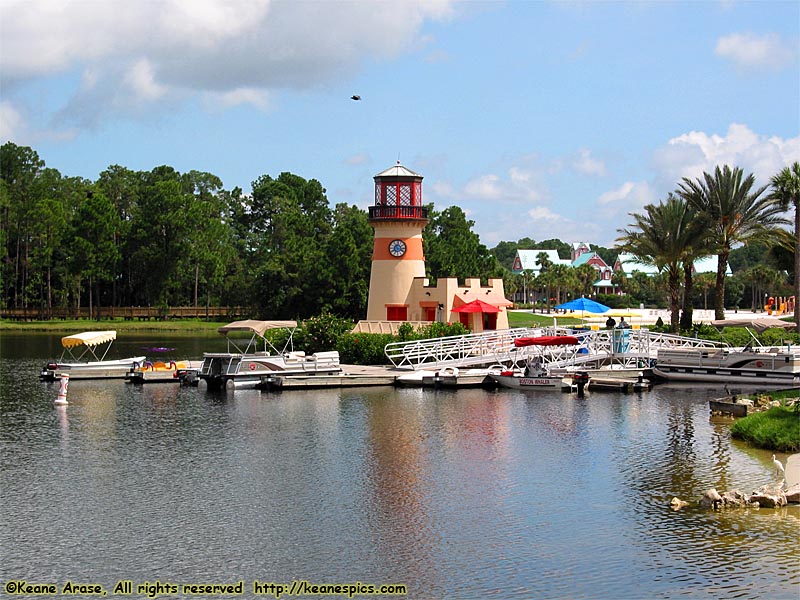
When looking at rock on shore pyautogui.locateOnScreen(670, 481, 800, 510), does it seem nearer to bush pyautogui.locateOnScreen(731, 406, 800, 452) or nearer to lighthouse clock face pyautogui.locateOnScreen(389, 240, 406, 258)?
bush pyautogui.locateOnScreen(731, 406, 800, 452)

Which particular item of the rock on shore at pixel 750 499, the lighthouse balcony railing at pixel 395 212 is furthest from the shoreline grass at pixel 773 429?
the lighthouse balcony railing at pixel 395 212

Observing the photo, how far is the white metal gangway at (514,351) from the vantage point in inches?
2121

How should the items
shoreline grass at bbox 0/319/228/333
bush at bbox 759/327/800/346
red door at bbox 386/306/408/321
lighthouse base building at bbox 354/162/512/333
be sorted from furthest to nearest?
shoreline grass at bbox 0/319/228/333
red door at bbox 386/306/408/321
lighthouse base building at bbox 354/162/512/333
bush at bbox 759/327/800/346

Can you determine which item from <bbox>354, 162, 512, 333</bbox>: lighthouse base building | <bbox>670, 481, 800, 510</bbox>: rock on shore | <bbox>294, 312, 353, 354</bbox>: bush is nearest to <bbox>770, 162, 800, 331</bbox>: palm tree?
<bbox>354, 162, 512, 333</bbox>: lighthouse base building

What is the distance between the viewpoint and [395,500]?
86.2 feet

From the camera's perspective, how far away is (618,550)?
71.9 ft

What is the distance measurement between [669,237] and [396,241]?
53.9 ft

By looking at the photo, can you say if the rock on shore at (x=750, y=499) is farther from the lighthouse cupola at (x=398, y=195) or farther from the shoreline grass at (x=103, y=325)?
the shoreline grass at (x=103, y=325)

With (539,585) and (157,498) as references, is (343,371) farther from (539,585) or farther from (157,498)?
(539,585)

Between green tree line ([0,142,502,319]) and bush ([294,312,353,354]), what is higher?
green tree line ([0,142,502,319])

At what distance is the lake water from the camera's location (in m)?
20.6

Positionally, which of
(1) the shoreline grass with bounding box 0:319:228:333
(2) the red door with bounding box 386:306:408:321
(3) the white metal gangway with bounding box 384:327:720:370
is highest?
(2) the red door with bounding box 386:306:408:321

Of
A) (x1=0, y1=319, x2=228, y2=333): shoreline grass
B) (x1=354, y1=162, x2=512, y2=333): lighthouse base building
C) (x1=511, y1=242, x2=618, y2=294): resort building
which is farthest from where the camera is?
(x1=511, y1=242, x2=618, y2=294): resort building

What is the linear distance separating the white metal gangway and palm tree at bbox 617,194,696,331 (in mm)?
8236
